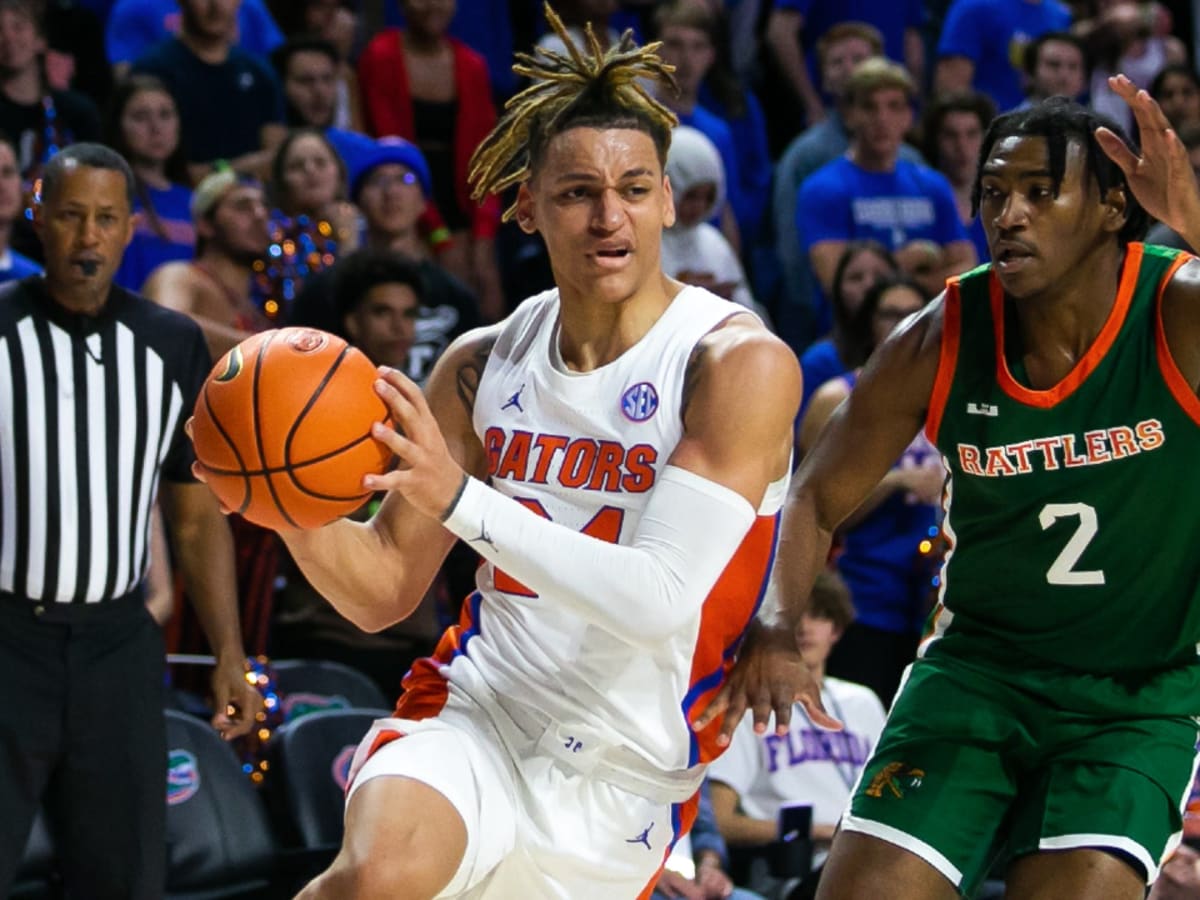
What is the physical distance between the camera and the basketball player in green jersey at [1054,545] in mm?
3791

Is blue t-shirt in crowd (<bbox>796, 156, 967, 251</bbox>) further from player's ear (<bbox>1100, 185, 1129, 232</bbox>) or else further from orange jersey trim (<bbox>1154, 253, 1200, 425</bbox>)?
orange jersey trim (<bbox>1154, 253, 1200, 425</bbox>)

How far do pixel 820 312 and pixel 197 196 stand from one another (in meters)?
3.14

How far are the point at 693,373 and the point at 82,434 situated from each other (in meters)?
2.03

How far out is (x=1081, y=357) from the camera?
393 centimetres

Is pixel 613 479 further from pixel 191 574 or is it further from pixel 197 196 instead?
pixel 197 196

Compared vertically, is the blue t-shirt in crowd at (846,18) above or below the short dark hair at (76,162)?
above

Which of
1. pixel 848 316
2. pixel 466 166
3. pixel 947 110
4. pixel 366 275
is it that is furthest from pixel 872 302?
pixel 947 110

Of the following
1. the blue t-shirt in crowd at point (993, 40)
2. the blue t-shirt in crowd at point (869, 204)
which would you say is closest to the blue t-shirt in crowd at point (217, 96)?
the blue t-shirt in crowd at point (869, 204)

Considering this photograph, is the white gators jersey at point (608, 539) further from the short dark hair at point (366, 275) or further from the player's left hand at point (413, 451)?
the short dark hair at point (366, 275)

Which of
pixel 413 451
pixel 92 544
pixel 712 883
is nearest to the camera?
pixel 413 451

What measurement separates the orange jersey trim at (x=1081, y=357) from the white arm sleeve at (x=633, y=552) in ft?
2.06

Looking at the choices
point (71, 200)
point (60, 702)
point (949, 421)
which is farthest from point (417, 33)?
point (949, 421)

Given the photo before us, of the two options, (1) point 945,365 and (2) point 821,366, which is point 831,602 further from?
(1) point 945,365

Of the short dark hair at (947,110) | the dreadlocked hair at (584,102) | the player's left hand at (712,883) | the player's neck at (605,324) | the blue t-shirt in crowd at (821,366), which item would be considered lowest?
the player's left hand at (712,883)
